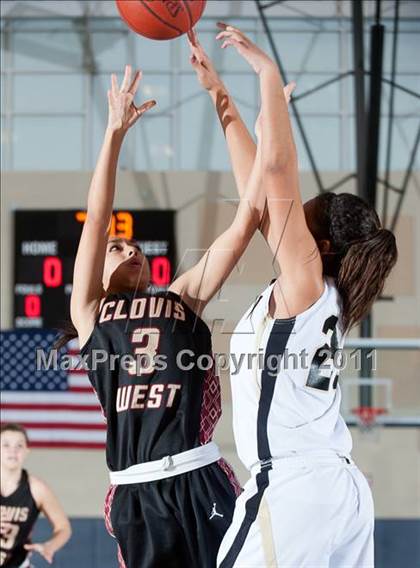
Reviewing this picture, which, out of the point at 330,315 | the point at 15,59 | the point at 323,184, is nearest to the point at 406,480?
the point at 323,184

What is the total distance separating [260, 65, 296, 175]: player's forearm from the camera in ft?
7.11

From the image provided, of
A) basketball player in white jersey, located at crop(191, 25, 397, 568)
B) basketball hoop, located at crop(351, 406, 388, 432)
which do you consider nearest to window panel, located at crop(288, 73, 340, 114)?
basketball hoop, located at crop(351, 406, 388, 432)

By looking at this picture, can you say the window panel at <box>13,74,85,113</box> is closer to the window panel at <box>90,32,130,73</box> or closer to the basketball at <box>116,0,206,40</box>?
the window panel at <box>90,32,130,73</box>

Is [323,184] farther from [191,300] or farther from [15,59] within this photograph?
[191,300]

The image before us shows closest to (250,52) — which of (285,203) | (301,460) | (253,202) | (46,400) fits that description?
(285,203)

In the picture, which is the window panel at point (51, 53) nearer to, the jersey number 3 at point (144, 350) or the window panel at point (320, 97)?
the window panel at point (320, 97)

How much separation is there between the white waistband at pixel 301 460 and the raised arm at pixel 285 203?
297 millimetres

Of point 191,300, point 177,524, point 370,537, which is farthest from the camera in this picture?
point 191,300

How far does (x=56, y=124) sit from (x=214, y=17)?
4.94 feet

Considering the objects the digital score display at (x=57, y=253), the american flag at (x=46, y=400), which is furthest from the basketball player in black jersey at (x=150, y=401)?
the american flag at (x=46, y=400)

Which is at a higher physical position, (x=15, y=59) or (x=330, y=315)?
(x=15, y=59)

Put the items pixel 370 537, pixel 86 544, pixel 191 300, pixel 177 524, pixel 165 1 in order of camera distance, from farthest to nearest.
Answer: pixel 86 544, pixel 165 1, pixel 191 300, pixel 177 524, pixel 370 537

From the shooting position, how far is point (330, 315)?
7.39ft

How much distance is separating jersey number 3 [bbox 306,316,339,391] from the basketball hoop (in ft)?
18.9
